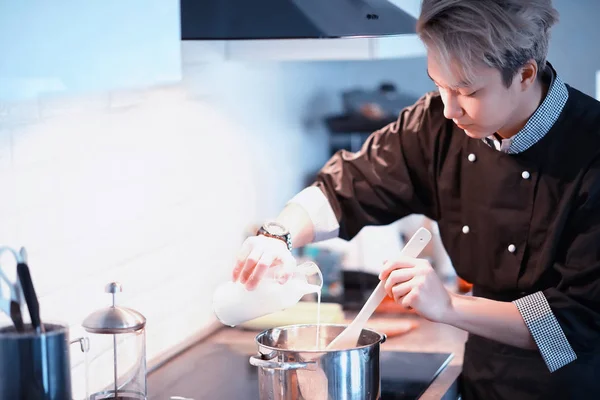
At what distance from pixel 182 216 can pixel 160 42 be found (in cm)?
81

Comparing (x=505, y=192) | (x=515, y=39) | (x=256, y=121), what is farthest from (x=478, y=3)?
(x=256, y=121)

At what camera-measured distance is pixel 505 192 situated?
1.89m

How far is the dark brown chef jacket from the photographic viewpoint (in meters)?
1.74

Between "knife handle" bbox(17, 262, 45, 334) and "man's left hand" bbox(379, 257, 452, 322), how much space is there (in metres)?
0.68

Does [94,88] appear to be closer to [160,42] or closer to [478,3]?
[160,42]

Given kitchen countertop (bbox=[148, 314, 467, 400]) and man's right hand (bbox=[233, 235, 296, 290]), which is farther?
kitchen countertop (bbox=[148, 314, 467, 400])

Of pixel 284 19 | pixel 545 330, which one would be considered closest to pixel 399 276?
pixel 545 330

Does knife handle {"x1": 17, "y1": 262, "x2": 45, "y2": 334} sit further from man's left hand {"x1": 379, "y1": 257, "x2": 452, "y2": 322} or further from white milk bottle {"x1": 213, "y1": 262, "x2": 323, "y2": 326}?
man's left hand {"x1": 379, "y1": 257, "x2": 452, "y2": 322}

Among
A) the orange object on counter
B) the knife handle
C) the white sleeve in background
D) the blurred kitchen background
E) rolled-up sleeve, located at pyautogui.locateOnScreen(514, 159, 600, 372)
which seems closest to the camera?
the knife handle

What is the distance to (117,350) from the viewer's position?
5.94ft

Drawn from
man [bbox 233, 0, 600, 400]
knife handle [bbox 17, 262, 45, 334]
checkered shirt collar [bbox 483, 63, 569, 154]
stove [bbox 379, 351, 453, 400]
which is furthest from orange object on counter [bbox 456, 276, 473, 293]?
knife handle [bbox 17, 262, 45, 334]

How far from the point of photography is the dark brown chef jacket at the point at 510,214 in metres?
1.74

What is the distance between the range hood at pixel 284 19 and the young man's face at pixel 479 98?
19 cm

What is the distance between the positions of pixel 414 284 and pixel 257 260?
30 cm
